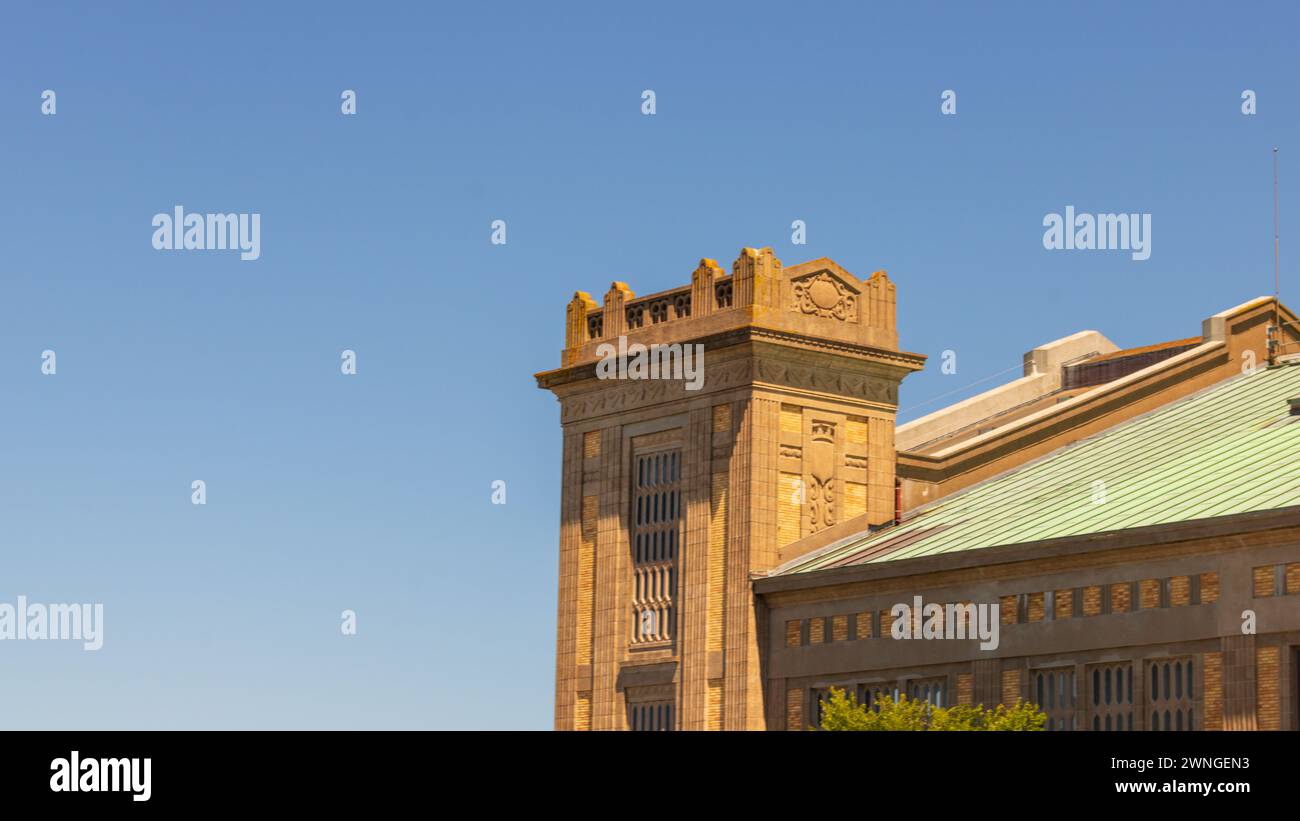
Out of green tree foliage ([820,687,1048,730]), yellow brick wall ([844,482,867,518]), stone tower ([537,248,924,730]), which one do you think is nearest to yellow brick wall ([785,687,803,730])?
stone tower ([537,248,924,730])

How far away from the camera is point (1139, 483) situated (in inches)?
2269

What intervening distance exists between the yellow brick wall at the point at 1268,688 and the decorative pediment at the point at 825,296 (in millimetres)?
19577

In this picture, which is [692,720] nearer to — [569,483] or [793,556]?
[793,556]

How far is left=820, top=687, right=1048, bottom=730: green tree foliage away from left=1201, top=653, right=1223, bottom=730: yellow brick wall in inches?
153

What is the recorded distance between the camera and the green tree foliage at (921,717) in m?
51.0

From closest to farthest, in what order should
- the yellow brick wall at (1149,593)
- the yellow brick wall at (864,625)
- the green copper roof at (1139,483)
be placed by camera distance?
1. the yellow brick wall at (1149,593)
2. the green copper roof at (1139,483)
3. the yellow brick wall at (864,625)

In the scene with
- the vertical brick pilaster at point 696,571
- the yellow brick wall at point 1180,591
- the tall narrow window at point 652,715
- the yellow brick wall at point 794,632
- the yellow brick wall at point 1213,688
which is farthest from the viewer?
the tall narrow window at point 652,715

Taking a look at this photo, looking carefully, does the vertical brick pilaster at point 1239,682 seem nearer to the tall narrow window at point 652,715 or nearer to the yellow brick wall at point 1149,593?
the yellow brick wall at point 1149,593

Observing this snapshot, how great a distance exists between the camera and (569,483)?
222ft

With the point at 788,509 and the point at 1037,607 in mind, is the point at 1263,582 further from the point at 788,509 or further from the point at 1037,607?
the point at 788,509

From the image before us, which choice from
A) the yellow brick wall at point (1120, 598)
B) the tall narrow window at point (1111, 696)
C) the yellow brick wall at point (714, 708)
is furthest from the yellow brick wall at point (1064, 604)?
the yellow brick wall at point (714, 708)

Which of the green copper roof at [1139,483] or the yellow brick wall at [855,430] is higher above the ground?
the yellow brick wall at [855,430]

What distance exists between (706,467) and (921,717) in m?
11.7
